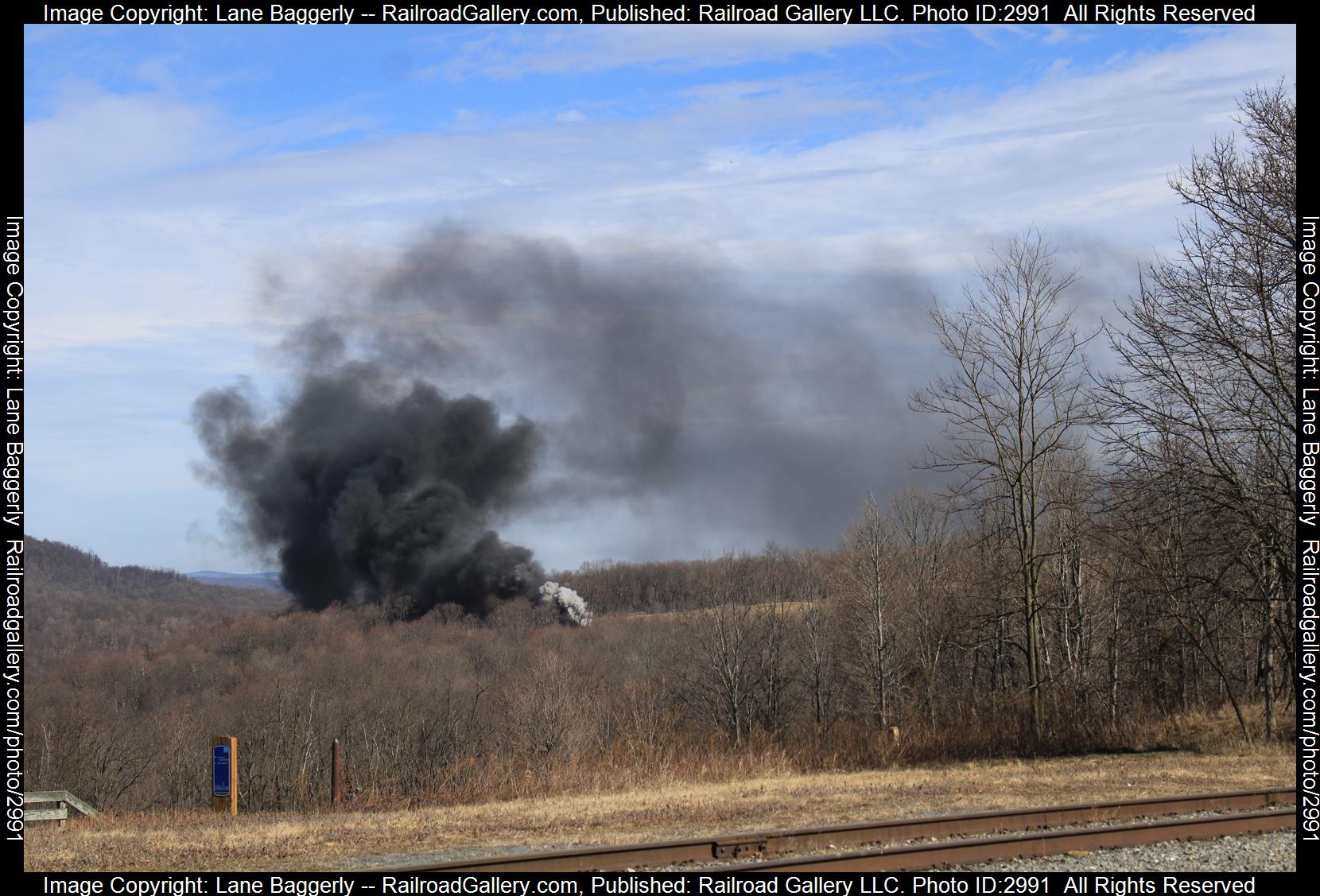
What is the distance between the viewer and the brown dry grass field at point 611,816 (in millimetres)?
8508

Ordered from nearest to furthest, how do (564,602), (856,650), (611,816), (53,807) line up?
(611,816) < (53,807) < (856,650) < (564,602)

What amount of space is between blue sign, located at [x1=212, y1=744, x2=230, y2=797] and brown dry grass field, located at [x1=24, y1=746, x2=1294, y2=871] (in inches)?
26.5

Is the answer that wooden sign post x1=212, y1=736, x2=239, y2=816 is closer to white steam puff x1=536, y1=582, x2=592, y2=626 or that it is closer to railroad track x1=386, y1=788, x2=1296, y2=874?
railroad track x1=386, y1=788, x2=1296, y2=874

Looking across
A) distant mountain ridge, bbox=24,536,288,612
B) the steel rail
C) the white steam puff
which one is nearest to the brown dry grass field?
the steel rail

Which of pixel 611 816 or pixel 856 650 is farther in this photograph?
pixel 856 650

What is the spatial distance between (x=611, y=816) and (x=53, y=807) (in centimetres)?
734

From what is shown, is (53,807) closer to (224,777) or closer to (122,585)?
(224,777)

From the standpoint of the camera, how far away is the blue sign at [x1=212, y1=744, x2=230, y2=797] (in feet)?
42.7

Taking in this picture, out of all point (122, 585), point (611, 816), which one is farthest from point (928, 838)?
point (122, 585)

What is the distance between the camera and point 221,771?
13062 mm

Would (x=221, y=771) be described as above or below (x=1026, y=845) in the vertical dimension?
below

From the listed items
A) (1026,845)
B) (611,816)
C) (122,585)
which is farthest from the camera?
(122,585)

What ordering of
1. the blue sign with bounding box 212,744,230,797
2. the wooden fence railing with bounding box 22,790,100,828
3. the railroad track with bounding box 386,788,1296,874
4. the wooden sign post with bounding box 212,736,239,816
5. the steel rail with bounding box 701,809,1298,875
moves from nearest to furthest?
the steel rail with bounding box 701,809,1298,875, the railroad track with bounding box 386,788,1296,874, the wooden fence railing with bounding box 22,790,100,828, the wooden sign post with bounding box 212,736,239,816, the blue sign with bounding box 212,744,230,797
